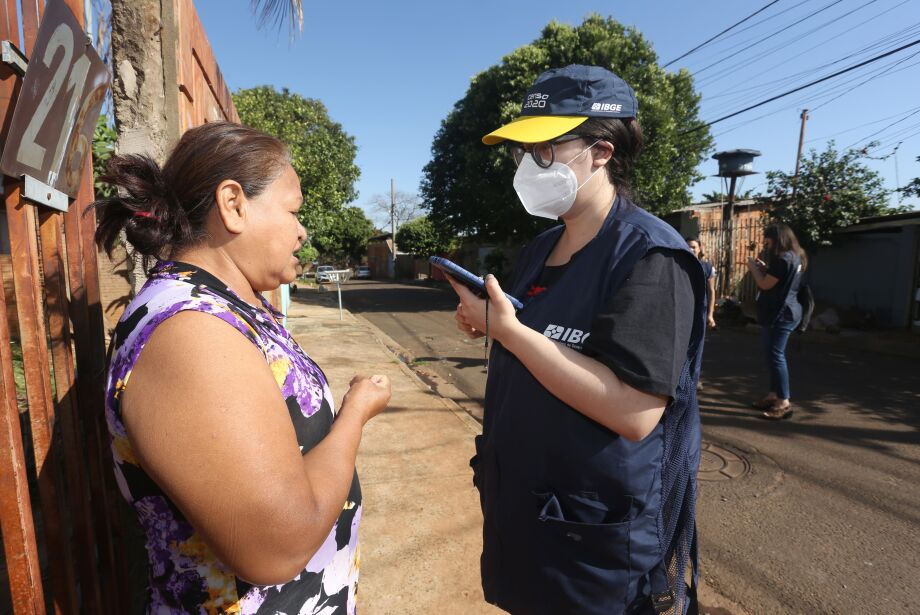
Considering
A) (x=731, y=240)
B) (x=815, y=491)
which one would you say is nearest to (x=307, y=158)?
(x=731, y=240)

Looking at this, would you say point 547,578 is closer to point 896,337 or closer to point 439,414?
point 439,414

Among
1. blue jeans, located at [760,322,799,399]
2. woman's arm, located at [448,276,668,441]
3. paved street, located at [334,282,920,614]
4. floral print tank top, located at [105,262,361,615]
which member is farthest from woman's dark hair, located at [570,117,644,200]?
blue jeans, located at [760,322,799,399]

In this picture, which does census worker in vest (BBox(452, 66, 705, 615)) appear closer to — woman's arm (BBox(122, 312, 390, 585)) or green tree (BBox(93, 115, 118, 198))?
woman's arm (BBox(122, 312, 390, 585))

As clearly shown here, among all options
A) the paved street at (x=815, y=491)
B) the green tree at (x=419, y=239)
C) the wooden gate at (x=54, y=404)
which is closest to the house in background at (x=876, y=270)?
the paved street at (x=815, y=491)

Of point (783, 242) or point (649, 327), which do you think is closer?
point (649, 327)

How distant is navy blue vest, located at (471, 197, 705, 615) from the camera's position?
4.46 feet

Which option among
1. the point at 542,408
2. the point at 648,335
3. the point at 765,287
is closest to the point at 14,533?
the point at 542,408

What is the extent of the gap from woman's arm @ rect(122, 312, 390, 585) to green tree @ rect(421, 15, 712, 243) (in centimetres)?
1342

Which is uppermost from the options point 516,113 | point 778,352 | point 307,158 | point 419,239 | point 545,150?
point 516,113

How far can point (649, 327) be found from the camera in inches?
49.4

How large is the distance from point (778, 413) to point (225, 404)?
553 cm

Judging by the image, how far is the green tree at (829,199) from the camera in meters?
10.7

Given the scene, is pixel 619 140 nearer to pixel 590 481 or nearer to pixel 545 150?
pixel 545 150

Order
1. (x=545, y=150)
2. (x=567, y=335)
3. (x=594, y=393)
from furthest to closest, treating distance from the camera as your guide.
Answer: (x=545, y=150)
(x=567, y=335)
(x=594, y=393)
